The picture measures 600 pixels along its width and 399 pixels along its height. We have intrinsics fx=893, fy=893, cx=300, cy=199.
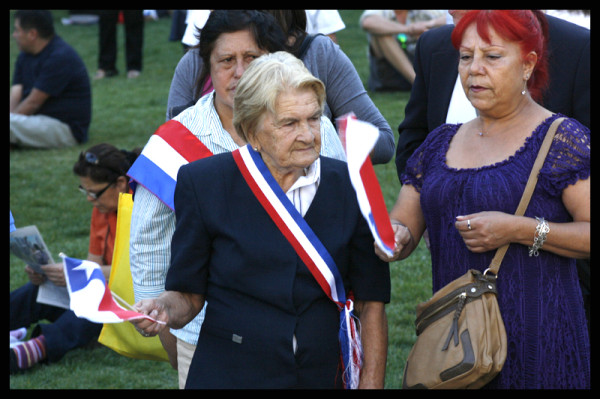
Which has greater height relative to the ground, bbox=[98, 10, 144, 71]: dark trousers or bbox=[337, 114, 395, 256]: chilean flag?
bbox=[337, 114, 395, 256]: chilean flag

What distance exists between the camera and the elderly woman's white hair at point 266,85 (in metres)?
2.99

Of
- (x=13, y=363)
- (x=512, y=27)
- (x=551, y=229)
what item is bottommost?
(x=13, y=363)

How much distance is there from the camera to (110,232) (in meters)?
6.10

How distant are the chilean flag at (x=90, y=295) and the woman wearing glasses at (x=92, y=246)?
3.01 metres

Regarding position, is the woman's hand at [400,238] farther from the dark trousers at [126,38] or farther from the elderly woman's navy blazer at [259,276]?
the dark trousers at [126,38]

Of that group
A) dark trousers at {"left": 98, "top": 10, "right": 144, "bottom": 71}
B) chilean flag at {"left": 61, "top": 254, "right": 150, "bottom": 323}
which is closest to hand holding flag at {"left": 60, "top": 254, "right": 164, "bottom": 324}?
chilean flag at {"left": 61, "top": 254, "right": 150, "bottom": 323}

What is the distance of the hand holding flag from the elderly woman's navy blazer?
30 centimetres

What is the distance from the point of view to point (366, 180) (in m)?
2.76

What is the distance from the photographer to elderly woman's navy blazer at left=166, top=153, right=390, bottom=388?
297 cm

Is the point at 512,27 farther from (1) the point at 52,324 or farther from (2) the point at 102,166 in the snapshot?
(1) the point at 52,324

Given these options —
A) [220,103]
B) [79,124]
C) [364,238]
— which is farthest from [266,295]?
[79,124]

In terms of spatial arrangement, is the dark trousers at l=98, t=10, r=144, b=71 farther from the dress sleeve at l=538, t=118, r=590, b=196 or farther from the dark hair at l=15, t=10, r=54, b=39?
the dress sleeve at l=538, t=118, r=590, b=196

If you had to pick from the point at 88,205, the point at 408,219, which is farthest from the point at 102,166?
the point at 88,205

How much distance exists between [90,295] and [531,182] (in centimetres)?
149
